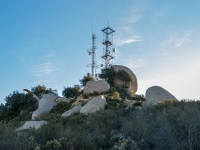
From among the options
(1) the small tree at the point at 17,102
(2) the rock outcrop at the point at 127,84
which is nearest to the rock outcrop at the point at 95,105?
(1) the small tree at the point at 17,102

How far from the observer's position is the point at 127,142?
7.40 m

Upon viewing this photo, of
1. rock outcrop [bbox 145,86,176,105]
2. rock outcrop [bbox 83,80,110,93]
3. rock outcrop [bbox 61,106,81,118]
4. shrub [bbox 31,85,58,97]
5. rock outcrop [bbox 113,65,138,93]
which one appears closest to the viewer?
rock outcrop [bbox 145,86,176,105]

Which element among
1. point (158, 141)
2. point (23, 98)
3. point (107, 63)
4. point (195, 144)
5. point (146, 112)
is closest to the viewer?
point (195, 144)

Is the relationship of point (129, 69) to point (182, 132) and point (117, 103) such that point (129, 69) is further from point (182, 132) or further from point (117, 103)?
point (182, 132)

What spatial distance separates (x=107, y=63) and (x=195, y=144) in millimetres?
36494

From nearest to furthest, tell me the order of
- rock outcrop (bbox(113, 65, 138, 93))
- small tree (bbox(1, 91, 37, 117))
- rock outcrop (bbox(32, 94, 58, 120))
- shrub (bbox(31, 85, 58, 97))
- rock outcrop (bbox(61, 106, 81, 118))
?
rock outcrop (bbox(61, 106, 81, 118)) < rock outcrop (bbox(32, 94, 58, 120)) < small tree (bbox(1, 91, 37, 117)) < rock outcrop (bbox(113, 65, 138, 93)) < shrub (bbox(31, 85, 58, 97))

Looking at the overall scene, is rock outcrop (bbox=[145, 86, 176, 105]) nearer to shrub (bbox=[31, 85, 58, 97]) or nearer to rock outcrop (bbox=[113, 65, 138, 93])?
rock outcrop (bbox=[113, 65, 138, 93])

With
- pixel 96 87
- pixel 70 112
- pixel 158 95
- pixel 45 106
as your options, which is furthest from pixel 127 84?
pixel 70 112

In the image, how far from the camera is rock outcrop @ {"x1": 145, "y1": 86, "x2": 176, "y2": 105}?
21359mm

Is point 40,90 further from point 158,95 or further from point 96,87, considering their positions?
point 158,95

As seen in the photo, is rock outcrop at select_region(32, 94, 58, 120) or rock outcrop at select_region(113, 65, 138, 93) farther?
rock outcrop at select_region(113, 65, 138, 93)

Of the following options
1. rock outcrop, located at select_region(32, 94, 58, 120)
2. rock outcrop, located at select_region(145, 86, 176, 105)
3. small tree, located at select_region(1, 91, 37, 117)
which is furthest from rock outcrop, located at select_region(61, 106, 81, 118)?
small tree, located at select_region(1, 91, 37, 117)

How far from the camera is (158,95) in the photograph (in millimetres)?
21656

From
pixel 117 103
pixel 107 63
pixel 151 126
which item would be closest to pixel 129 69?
pixel 107 63
